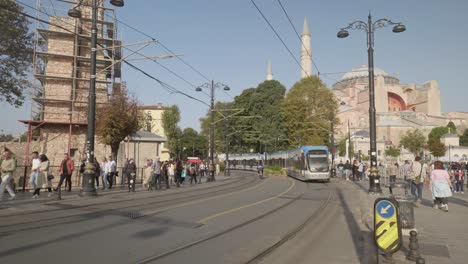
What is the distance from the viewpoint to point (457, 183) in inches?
850

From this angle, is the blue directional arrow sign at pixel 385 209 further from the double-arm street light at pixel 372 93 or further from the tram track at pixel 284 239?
the double-arm street light at pixel 372 93

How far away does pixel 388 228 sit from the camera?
6.17 metres

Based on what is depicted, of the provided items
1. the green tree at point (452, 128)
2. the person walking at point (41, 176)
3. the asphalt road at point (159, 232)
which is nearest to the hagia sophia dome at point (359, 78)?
the green tree at point (452, 128)

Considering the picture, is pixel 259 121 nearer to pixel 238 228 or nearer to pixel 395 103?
pixel 238 228

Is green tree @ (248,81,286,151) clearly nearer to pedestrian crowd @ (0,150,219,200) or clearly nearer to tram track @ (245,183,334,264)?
pedestrian crowd @ (0,150,219,200)

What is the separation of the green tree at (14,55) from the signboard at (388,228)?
28905mm

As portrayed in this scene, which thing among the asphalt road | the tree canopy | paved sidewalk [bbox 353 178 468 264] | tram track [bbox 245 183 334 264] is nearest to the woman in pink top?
paved sidewalk [bbox 353 178 468 264]

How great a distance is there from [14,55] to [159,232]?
1074 inches

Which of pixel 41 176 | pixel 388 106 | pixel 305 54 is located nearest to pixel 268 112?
pixel 305 54

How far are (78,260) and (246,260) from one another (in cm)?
266

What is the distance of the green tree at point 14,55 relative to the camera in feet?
92.7

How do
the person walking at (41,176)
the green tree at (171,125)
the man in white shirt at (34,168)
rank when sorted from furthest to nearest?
1. the green tree at (171,125)
2. the person walking at (41,176)
3. the man in white shirt at (34,168)

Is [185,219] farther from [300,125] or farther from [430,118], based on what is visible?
[430,118]

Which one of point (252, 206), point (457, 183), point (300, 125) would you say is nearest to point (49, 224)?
point (252, 206)
